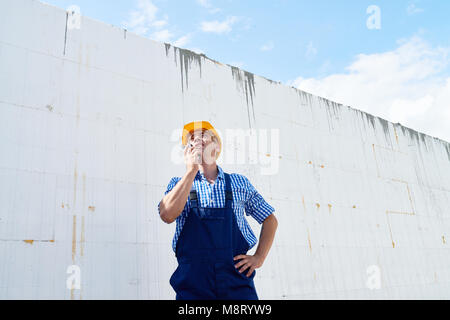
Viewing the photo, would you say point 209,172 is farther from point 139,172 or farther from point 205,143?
point 139,172

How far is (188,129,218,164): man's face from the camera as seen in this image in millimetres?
2100

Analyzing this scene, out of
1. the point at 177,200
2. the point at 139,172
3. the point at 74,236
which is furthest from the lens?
the point at 139,172

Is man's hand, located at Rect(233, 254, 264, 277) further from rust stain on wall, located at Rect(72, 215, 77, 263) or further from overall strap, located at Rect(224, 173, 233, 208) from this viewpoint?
rust stain on wall, located at Rect(72, 215, 77, 263)

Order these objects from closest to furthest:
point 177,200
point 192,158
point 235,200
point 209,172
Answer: point 177,200 < point 192,158 < point 235,200 < point 209,172

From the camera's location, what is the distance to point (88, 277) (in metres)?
2.66

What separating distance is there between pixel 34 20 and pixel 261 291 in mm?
3246

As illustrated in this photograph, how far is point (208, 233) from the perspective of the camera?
1.84 metres

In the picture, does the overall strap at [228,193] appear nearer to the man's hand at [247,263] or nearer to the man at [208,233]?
the man at [208,233]

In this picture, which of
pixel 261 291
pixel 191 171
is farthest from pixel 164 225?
pixel 191 171

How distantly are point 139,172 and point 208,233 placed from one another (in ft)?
4.93

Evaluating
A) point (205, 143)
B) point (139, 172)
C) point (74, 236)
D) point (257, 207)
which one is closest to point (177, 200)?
point (205, 143)

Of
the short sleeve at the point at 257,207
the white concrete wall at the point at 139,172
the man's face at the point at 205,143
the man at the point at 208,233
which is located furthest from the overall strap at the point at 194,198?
Result: the white concrete wall at the point at 139,172
